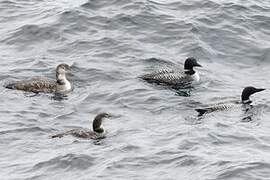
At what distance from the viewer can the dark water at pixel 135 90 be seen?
1700cm

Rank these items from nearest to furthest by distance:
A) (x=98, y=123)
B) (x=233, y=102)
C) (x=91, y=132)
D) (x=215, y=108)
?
(x=91, y=132) < (x=98, y=123) < (x=215, y=108) < (x=233, y=102)

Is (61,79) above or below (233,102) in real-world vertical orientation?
above

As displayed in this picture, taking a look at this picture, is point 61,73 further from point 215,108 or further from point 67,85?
point 215,108

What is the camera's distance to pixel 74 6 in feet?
95.7

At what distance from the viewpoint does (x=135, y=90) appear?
22359 mm

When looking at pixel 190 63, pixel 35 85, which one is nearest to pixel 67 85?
pixel 35 85

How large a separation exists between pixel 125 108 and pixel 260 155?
469 centimetres

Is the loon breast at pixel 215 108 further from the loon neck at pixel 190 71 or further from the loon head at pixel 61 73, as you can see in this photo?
the loon head at pixel 61 73

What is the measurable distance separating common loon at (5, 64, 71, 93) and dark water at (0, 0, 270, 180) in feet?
0.85

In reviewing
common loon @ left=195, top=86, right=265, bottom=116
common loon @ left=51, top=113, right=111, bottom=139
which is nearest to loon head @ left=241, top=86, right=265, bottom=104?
common loon @ left=195, top=86, right=265, bottom=116

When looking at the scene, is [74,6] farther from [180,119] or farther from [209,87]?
[180,119]

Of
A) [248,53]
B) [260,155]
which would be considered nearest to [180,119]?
[260,155]

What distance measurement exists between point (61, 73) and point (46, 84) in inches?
20.1

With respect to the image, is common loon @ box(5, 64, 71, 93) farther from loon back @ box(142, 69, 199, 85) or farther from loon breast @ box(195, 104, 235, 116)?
loon breast @ box(195, 104, 235, 116)
